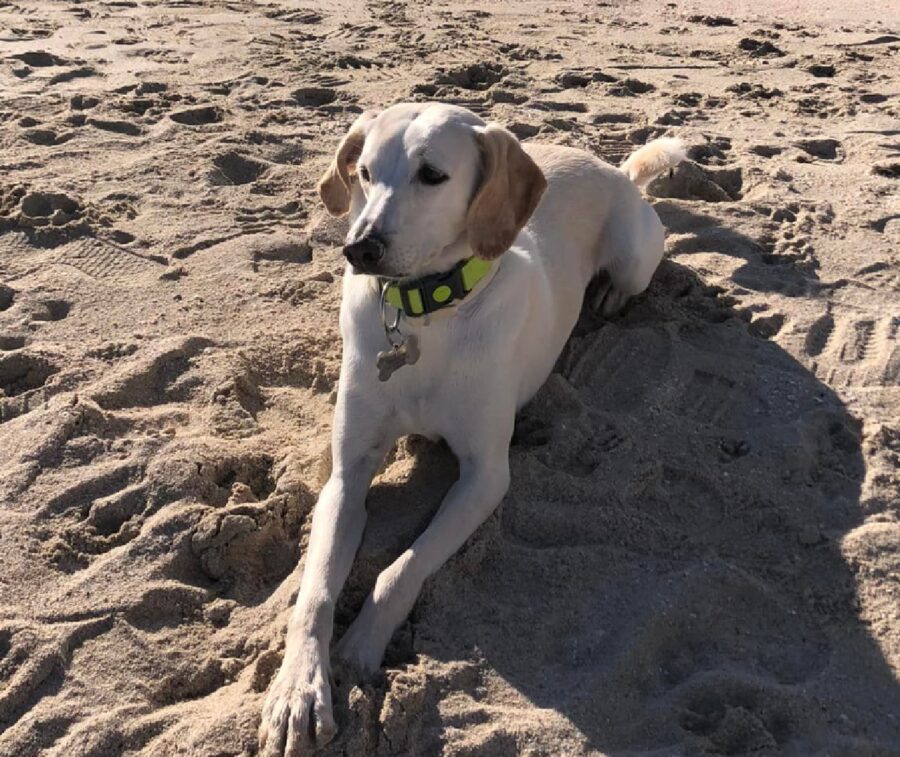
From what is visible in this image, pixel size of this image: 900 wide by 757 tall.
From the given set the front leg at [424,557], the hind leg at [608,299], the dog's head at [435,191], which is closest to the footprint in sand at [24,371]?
the dog's head at [435,191]

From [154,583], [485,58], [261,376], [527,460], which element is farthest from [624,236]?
[485,58]

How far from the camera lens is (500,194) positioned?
2.97 metres

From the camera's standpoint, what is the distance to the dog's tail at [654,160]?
500cm

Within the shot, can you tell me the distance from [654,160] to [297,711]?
12.0 feet

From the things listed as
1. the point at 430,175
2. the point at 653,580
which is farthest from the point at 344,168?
the point at 653,580

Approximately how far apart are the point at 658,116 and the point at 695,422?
11.4 ft

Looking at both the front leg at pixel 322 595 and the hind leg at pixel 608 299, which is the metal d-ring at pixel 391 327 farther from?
the hind leg at pixel 608 299

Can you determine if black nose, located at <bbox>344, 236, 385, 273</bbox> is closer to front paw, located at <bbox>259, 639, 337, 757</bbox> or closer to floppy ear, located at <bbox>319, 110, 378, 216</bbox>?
floppy ear, located at <bbox>319, 110, 378, 216</bbox>

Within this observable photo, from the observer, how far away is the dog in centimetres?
276

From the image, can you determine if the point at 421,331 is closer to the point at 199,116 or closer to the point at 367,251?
the point at 367,251

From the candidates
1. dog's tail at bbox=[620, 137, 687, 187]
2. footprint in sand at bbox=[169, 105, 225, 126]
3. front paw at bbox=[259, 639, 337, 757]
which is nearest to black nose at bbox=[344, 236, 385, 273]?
front paw at bbox=[259, 639, 337, 757]

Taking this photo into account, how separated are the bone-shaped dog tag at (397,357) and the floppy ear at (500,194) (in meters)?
0.36

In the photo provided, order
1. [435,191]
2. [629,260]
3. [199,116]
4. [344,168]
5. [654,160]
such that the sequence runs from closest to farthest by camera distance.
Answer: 1. [435,191]
2. [344,168]
3. [629,260]
4. [654,160]
5. [199,116]

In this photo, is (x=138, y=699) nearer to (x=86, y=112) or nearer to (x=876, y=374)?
(x=876, y=374)
